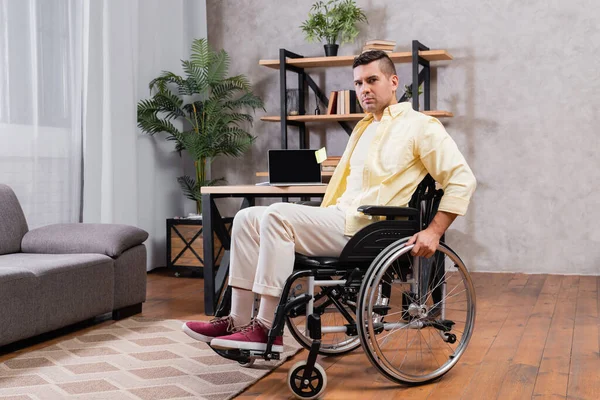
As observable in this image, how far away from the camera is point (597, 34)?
4.95 m

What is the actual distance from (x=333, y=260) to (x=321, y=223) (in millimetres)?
131

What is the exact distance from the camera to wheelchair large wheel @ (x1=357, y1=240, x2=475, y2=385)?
234 cm

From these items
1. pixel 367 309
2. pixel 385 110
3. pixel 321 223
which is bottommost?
pixel 367 309

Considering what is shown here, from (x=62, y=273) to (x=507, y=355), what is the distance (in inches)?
74.7

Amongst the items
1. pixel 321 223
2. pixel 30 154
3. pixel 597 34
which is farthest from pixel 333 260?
pixel 597 34

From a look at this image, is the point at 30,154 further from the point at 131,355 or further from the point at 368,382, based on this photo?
the point at 368,382

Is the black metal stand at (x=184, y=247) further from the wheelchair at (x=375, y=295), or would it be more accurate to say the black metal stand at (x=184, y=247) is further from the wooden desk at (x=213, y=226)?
the wheelchair at (x=375, y=295)

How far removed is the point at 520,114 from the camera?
5145 millimetres

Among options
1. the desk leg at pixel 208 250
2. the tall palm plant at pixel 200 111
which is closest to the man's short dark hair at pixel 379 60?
the desk leg at pixel 208 250

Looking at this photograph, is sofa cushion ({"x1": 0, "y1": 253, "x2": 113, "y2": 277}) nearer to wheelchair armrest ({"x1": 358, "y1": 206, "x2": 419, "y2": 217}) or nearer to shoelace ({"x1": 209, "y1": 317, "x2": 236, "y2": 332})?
shoelace ({"x1": 209, "y1": 317, "x2": 236, "y2": 332})

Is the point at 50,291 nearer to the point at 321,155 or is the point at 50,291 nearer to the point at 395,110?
the point at 321,155

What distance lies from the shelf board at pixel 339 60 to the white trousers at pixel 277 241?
8.72 ft

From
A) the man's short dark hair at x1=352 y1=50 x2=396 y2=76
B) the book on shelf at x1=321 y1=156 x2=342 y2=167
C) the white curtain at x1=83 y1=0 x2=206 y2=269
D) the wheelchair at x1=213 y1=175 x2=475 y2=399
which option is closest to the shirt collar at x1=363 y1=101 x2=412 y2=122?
the man's short dark hair at x1=352 y1=50 x2=396 y2=76

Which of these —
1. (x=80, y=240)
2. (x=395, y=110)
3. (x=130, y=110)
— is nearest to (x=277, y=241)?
(x=395, y=110)
